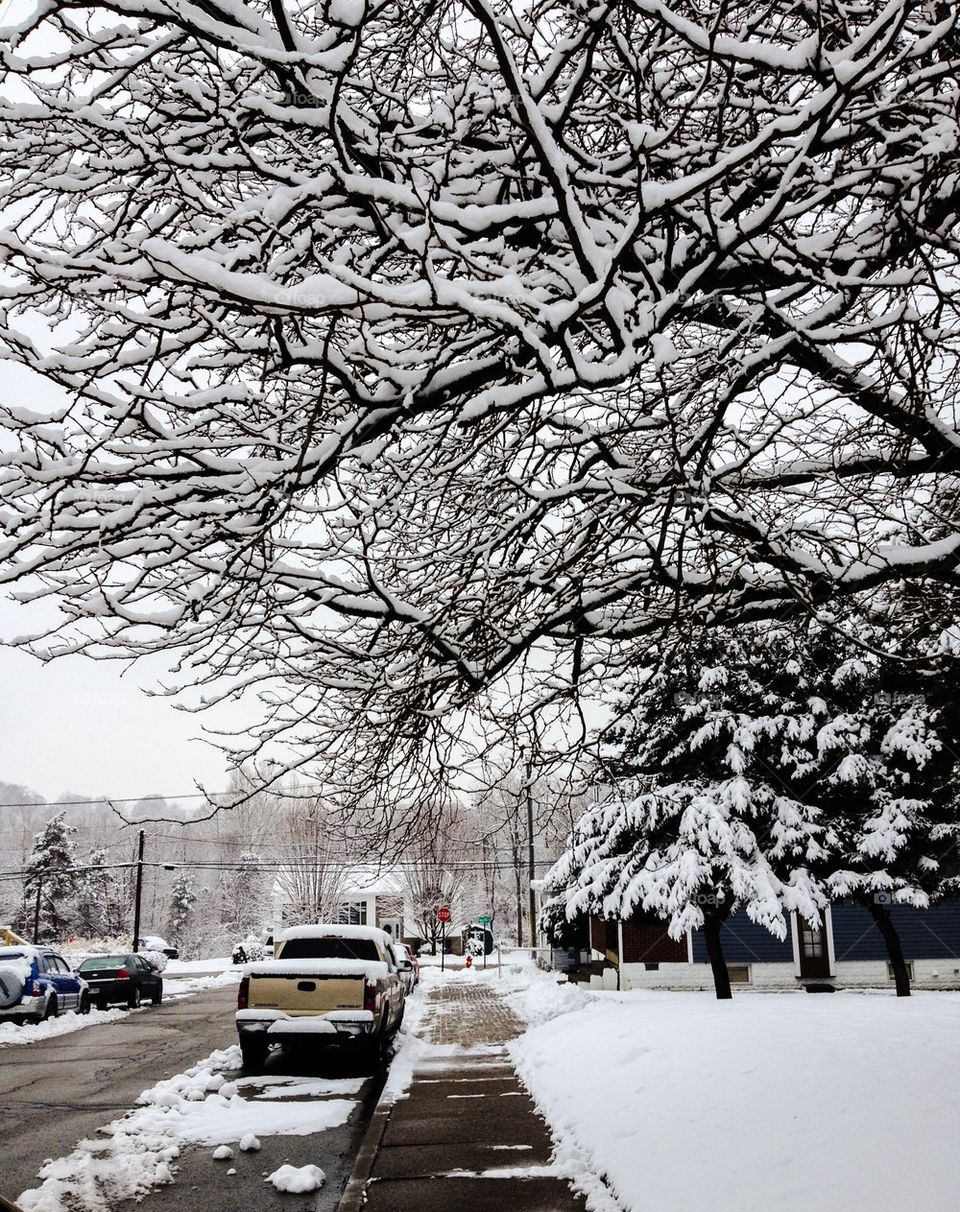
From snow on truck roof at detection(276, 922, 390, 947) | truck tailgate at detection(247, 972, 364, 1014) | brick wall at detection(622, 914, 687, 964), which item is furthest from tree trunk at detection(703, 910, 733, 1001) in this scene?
truck tailgate at detection(247, 972, 364, 1014)

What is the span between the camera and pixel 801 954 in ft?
88.8

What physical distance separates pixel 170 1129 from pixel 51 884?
196ft

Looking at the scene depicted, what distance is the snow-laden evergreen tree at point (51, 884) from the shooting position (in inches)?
2371

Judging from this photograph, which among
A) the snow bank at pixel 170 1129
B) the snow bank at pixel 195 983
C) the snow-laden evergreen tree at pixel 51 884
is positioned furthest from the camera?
the snow-laden evergreen tree at pixel 51 884

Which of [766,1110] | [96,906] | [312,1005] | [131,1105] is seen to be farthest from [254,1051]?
[96,906]

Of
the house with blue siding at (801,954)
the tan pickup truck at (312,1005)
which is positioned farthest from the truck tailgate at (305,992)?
the house with blue siding at (801,954)

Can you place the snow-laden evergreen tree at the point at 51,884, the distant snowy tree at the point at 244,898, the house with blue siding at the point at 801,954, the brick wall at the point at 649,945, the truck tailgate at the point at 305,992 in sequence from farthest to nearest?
the distant snowy tree at the point at 244,898, the snow-laden evergreen tree at the point at 51,884, the brick wall at the point at 649,945, the house with blue siding at the point at 801,954, the truck tailgate at the point at 305,992

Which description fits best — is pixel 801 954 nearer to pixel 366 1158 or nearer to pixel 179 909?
pixel 366 1158

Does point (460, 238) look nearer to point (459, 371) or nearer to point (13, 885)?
point (459, 371)

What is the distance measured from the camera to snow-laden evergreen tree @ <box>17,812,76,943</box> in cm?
6022

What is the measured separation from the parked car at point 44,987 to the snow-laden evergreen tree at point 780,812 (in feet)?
37.5

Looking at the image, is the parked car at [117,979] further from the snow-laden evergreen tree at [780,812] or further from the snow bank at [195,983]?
the snow-laden evergreen tree at [780,812]

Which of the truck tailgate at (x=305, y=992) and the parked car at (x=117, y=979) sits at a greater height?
the truck tailgate at (x=305, y=992)

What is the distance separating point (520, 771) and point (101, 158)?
547 centimetres
